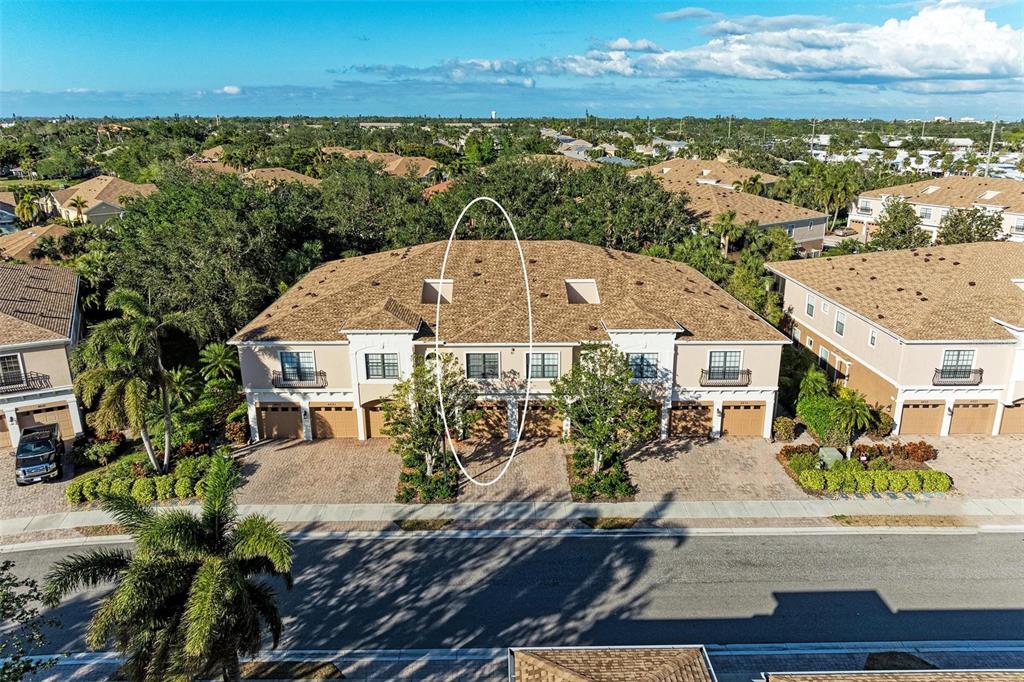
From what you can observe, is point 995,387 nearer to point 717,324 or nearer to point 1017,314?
point 1017,314

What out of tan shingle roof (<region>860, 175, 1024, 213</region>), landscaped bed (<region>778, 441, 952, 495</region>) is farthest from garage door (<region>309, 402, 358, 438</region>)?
tan shingle roof (<region>860, 175, 1024, 213</region>)

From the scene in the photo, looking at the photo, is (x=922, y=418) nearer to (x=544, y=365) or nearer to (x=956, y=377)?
(x=956, y=377)

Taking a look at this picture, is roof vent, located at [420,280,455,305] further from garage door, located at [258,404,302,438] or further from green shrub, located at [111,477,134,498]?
green shrub, located at [111,477,134,498]

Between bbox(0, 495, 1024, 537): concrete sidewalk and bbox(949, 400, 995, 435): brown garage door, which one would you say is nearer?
bbox(0, 495, 1024, 537): concrete sidewalk

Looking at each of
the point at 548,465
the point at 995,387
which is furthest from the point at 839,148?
the point at 548,465

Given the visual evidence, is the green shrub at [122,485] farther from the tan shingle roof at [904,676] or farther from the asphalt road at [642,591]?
the tan shingle roof at [904,676]

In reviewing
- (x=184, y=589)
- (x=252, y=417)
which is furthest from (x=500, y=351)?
(x=184, y=589)
